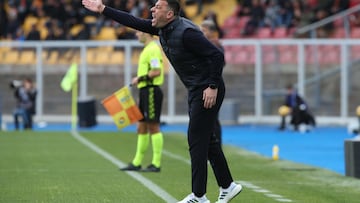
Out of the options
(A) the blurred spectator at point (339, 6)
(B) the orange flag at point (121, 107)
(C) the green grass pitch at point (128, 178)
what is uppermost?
(A) the blurred spectator at point (339, 6)

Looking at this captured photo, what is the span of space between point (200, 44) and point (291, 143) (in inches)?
600

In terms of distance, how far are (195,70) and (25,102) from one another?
21882 mm

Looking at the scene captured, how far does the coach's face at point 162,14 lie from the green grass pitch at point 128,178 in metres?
1.93

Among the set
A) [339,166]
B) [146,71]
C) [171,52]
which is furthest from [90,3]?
[339,166]

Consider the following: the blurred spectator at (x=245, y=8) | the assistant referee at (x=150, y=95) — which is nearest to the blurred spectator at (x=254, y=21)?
the blurred spectator at (x=245, y=8)

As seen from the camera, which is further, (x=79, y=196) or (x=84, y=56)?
(x=84, y=56)

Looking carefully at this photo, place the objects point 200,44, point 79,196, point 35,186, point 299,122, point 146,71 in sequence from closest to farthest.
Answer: point 200,44 < point 79,196 < point 35,186 < point 146,71 < point 299,122

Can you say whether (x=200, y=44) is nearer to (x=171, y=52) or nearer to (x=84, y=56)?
(x=171, y=52)

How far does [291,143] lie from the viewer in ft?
80.7

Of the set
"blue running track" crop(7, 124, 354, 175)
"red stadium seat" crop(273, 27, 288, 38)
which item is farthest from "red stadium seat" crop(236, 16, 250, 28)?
"blue running track" crop(7, 124, 354, 175)

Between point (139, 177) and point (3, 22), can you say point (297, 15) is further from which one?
point (139, 177)

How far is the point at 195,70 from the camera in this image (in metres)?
9.80

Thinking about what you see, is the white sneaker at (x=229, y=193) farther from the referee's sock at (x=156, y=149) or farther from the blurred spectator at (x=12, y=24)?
the blurred spectator at (x=12, y=24)

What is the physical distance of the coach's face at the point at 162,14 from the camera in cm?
973
